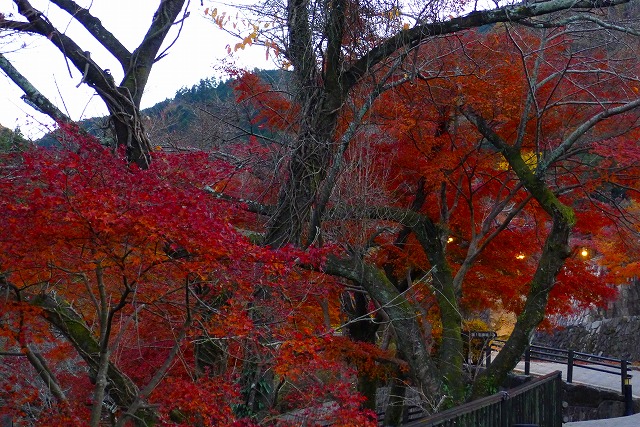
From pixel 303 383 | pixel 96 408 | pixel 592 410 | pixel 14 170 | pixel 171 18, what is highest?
pixel 171 18

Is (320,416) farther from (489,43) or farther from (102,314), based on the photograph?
(489,43)

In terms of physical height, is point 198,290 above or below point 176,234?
below

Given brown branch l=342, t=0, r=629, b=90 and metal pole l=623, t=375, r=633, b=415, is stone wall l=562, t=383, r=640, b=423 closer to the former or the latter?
metal pole l=623, t=375, r=633, b=415

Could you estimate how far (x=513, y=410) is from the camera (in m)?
6.69

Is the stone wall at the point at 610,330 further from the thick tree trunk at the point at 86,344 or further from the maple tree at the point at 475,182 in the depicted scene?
the thick tree trunk at the point at 86,344

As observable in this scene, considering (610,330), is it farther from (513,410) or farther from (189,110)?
(513,410)

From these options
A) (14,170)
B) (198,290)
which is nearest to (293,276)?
(198,290)

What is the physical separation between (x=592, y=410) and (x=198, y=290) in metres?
15.3

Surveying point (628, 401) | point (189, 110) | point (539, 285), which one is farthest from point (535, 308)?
point (189, 110)

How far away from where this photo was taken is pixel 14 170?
5.81m

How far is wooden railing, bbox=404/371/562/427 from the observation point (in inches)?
196

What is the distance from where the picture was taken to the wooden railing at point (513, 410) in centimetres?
498

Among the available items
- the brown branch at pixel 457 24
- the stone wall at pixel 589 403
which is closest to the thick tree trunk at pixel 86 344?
the brown branch at pixel 457 24

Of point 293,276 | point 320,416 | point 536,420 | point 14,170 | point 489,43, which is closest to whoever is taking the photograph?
point 14,170
